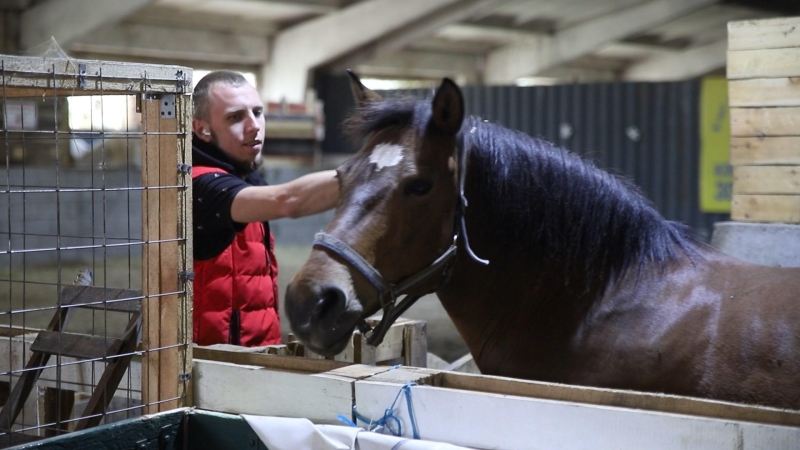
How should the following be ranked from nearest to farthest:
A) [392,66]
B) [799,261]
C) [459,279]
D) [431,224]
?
1. [431,224]
2. [459,279]
3. [799,261]
4. [392,66]

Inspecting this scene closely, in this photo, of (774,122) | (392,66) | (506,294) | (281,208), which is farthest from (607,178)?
(392,66)

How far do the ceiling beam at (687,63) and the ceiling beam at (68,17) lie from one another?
42.0ft

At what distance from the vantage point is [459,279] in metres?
2.44

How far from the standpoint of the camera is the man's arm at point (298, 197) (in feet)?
8.15

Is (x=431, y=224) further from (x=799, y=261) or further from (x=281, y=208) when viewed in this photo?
(x=799, y=261)

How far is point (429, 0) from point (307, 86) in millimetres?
2593

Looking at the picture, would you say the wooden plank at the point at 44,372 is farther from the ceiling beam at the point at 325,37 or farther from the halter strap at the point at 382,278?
the ceiling beam at the point at 325,37

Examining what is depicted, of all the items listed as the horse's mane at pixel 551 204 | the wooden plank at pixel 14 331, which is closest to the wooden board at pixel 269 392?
the horse's mane at pixel 551 204

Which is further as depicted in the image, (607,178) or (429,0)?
(429,0)

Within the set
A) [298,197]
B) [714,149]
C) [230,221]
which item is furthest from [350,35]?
[298,197]

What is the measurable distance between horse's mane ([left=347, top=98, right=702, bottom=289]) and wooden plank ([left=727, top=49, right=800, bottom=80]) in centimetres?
156

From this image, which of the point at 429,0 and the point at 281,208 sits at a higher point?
the point at 429,0

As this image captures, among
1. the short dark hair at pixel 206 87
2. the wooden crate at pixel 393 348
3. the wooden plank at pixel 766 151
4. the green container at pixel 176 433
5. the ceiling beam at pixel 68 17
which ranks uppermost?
the ceiling beam at pixel 68 17

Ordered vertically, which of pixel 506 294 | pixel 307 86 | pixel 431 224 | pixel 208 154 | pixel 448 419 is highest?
pixel 307 86
